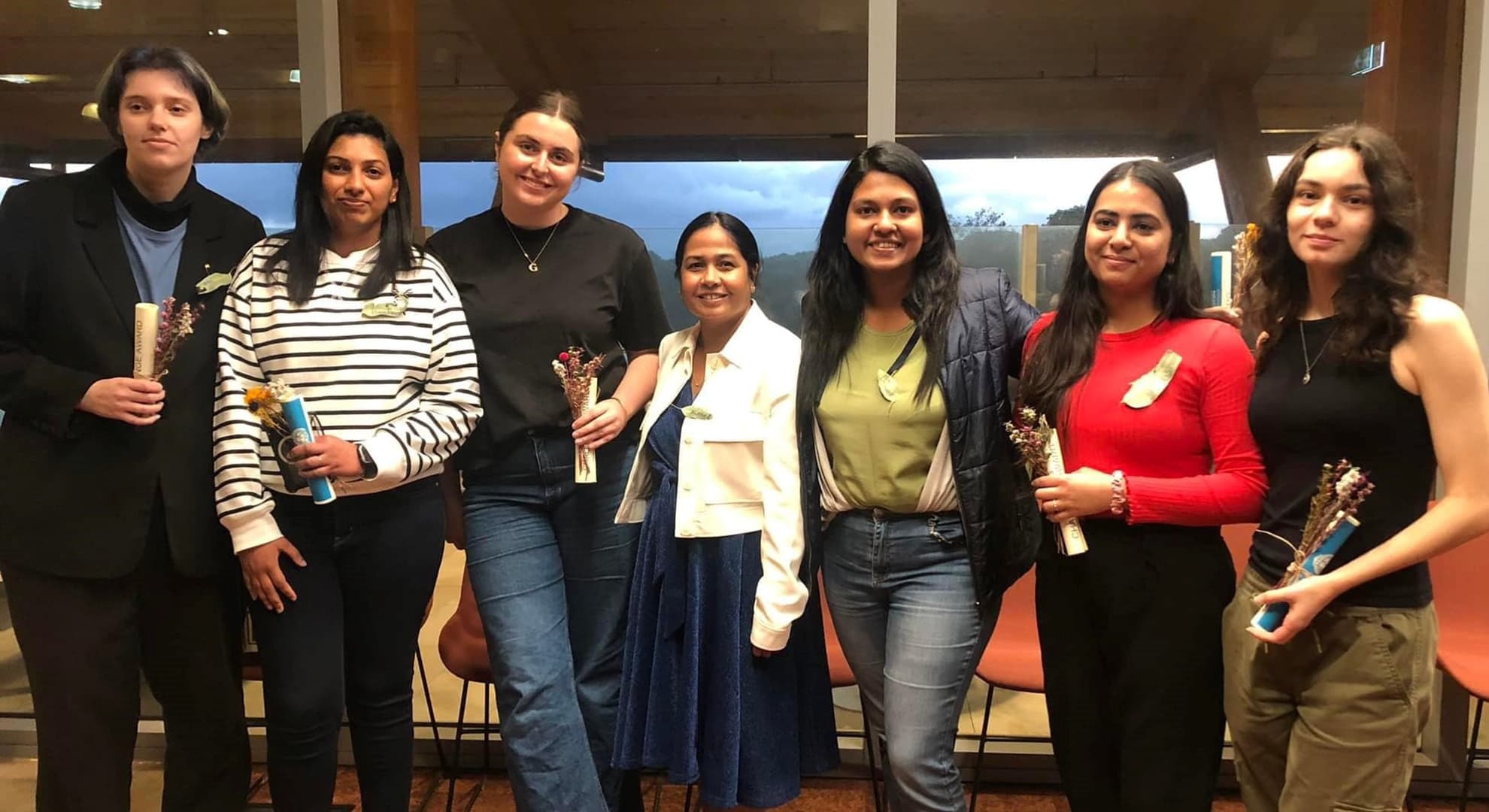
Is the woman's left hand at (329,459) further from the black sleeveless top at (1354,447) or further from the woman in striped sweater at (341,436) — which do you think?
the black sleeveless top at (1354,447)

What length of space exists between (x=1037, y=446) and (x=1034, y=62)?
2.98 m

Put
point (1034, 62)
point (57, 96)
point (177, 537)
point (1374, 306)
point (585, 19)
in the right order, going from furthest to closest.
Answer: point (1034, 62) < point (585, 19) < point (57, 96) < point (177, 537) < point (1374, 306)

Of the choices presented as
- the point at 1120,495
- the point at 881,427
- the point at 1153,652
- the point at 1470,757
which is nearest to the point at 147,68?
the point at 881,427

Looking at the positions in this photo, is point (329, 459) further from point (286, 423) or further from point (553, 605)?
point (553, 605)

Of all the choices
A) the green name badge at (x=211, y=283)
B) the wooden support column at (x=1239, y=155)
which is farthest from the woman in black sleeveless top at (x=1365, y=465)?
the green name badge at (x=211, y=283)

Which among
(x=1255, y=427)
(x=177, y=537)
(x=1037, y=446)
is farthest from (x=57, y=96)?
(x=1255, y=427)

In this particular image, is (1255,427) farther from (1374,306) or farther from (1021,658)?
(1021,658)

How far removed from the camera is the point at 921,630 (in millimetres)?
1871

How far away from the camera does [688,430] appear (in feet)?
6.63

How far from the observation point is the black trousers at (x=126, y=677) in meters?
1.90

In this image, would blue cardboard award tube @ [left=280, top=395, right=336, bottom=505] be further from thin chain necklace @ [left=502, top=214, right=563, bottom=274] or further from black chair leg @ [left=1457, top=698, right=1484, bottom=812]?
black chair leg @ [left=1457, top=698, right=1484, bottom=812]

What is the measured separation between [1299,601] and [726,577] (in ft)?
3.54

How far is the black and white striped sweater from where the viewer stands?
6.15 feet

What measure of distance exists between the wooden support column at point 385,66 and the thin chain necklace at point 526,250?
0.96m
